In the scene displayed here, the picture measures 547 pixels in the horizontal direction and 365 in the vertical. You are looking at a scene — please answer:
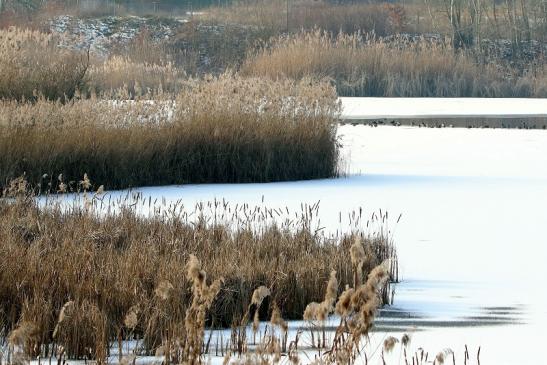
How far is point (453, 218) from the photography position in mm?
10297

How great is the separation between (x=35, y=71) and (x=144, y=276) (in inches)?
420

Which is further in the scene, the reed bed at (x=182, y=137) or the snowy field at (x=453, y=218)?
the reed bed at (x=182, y=137)

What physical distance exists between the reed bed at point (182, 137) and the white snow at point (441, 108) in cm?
923

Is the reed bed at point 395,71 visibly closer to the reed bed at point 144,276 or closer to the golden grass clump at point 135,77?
the golden grass clump at point 135,77

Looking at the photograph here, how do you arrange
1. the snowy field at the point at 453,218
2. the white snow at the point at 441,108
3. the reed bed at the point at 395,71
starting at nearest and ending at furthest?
the snowy field at the point at 453,218 → the white snow at the point at 441,108 → the reed bed at the point at 395,71

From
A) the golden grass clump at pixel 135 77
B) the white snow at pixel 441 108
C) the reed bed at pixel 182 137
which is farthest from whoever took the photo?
the golden grass clump at pixel 135 77

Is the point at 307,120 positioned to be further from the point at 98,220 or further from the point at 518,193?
the point at 98,220

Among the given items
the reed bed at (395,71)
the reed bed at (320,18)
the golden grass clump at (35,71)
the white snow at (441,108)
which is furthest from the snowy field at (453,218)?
the reed bed at (320,18)

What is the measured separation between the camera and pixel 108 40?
3844cm

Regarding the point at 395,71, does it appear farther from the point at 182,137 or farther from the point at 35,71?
the point at 182,137

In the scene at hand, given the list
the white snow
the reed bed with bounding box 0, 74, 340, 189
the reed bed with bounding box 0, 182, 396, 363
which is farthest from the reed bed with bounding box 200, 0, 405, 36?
the reed bed with bounding box 0, 182, 396, 363

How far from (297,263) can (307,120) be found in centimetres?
726

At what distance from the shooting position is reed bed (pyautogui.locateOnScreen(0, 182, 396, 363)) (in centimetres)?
510

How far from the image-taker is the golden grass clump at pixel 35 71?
1590cm
